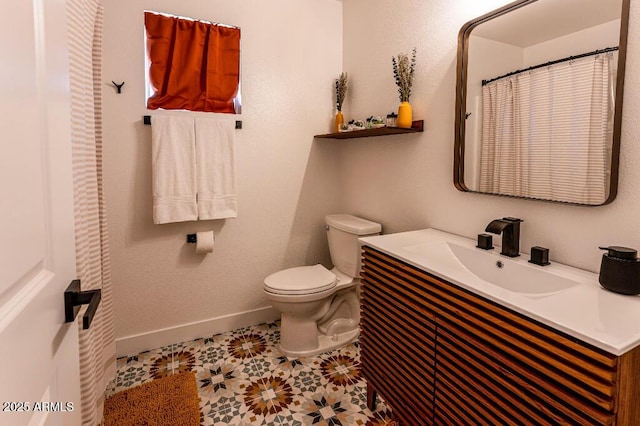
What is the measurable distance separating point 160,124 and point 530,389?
226 centimetres

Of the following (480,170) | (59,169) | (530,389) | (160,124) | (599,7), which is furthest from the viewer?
(160,124)

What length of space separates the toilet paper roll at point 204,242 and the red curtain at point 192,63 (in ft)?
2.81

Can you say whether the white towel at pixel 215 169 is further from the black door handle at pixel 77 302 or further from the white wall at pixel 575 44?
the white wall at pixel 575 44

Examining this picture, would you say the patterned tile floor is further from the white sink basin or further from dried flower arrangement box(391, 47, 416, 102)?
dried flower arrangement box(391, 47, 416, 102)

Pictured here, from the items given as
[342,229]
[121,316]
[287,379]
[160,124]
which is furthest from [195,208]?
[287,379]

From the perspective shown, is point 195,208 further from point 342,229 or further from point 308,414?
point 308,414

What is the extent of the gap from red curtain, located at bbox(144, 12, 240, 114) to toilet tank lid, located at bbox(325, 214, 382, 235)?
1088 mm

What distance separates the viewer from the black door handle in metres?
0.70

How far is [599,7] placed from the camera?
120 cm

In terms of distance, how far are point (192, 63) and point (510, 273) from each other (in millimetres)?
2229

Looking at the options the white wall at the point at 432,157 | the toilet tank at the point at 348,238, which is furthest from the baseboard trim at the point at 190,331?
the white wall at the point at 432,157

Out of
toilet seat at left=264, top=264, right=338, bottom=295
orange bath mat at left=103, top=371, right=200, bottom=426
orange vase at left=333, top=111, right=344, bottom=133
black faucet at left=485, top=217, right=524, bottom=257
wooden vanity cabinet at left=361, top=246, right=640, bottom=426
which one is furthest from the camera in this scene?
orange vase at left=333, top=111, right=344, bottom=133

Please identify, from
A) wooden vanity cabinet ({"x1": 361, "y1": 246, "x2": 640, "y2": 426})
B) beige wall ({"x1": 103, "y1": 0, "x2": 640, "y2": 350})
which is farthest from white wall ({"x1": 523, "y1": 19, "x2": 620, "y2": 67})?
wooden vanity cabinet ({"x1": 361, "y1": 246, "x2": 640, "y2": 426})

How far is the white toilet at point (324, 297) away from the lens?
2.16m
